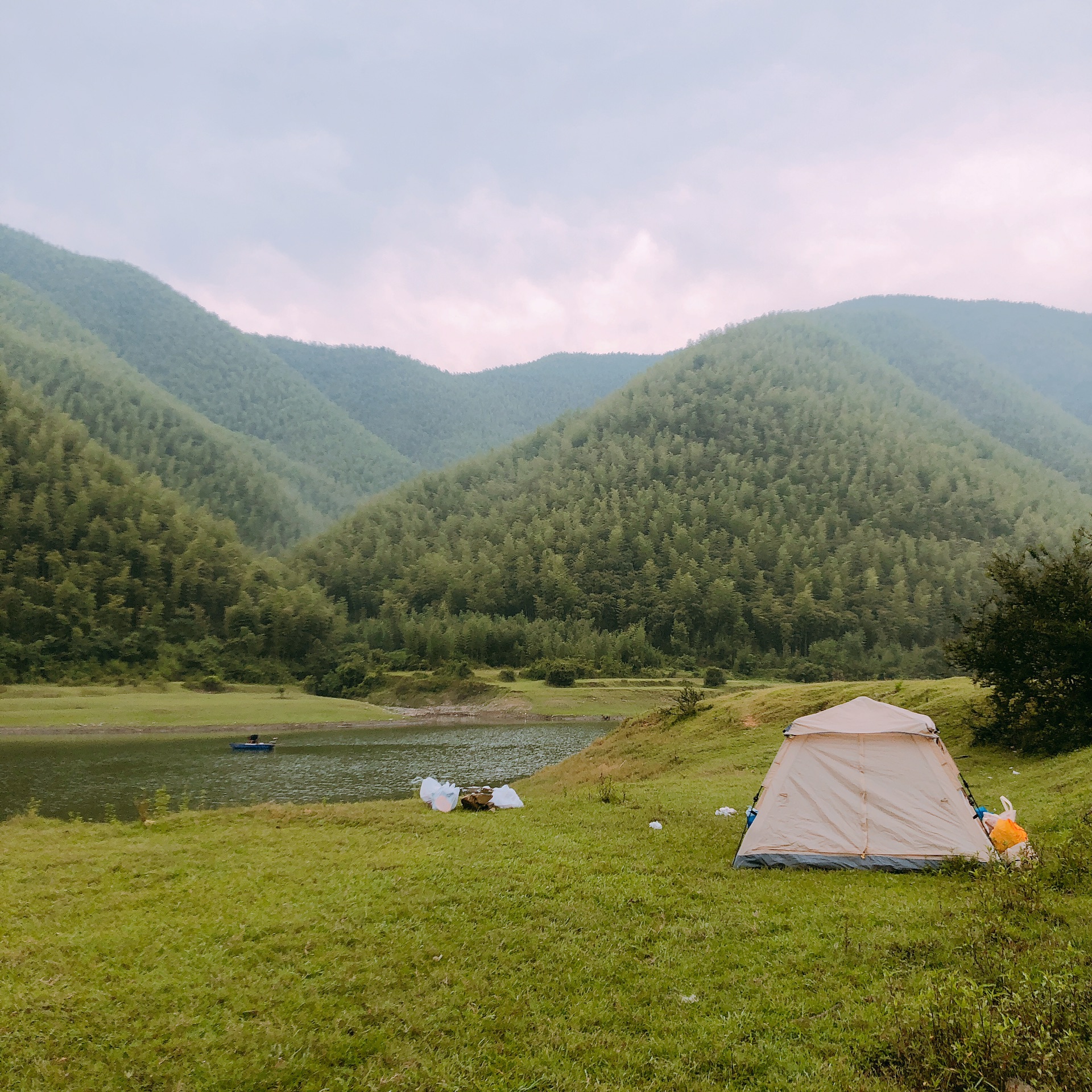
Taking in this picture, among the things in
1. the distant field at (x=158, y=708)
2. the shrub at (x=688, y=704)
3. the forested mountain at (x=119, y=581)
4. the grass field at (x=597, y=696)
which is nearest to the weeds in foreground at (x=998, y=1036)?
the shrub at (x=688, y=704)

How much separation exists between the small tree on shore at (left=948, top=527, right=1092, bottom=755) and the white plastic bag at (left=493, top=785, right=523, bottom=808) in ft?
41.5

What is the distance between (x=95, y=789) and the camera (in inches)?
1114

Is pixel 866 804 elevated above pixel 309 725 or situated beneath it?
elevated above

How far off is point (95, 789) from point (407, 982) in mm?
28641

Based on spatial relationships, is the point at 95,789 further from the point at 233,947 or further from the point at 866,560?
the point at 866,560

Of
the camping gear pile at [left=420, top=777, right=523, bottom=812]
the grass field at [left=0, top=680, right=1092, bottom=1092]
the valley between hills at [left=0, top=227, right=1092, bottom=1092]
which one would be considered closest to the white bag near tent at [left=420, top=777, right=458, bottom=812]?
the camping gear pile at [left=420, top=777, right=523, bottom=812]

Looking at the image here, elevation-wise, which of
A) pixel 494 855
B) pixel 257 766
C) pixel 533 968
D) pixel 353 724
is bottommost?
pixel 353 724

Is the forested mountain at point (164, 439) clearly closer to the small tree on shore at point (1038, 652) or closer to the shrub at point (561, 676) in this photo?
the shrub at point (561, 676)

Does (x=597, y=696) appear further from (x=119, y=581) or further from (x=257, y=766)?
(x=119, y=581)

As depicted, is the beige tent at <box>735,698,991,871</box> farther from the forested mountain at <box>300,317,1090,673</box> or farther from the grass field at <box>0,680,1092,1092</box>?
the forested mountain at <box>300,317,1090,673</box>

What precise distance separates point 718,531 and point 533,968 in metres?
118

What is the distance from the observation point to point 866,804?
33.7ft

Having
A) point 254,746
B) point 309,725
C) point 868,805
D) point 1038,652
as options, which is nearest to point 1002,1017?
point 868,805

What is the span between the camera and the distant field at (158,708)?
50906mm
